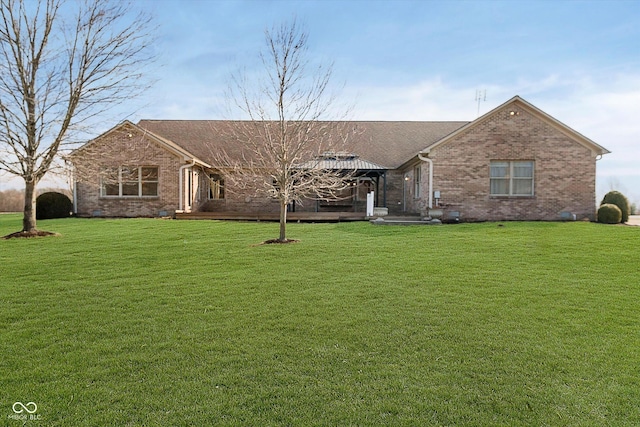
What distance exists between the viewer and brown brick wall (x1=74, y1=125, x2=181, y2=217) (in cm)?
1962

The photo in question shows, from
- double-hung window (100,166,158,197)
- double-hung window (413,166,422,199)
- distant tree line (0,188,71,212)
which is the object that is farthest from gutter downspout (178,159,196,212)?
distant tree line (0,188,71,212)

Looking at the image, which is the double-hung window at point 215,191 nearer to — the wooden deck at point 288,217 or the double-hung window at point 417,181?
the wooden deck at point 288,217

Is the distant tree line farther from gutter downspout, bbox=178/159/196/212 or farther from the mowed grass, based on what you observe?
the mowed grass

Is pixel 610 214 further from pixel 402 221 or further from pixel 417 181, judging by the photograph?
pixel 402 221

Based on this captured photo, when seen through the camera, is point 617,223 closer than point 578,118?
Yes

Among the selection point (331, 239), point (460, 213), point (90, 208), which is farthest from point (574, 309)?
point (90, 208)

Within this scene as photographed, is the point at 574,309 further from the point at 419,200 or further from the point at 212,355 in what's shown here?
the point at 419,200

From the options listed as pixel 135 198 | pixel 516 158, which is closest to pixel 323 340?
pixel 516 158

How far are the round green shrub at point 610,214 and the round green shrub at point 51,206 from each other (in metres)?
24.6

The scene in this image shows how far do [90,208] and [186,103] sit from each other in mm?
7324

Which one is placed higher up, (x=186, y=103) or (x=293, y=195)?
(x=186, y=103)

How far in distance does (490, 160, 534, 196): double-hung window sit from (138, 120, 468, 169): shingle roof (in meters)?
5.56

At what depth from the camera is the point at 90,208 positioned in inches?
794

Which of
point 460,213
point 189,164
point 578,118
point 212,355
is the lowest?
point 212,355
